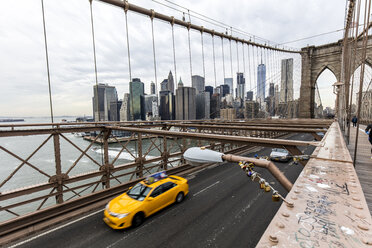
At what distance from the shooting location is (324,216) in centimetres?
93

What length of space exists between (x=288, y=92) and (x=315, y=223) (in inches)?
2546

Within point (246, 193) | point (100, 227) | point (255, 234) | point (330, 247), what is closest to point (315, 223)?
point (330, 247)

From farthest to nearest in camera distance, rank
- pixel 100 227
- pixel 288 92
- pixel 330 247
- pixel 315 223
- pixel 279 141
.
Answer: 1. pixel 288 92
2. pixel 100 227
3. pixel 279 141
4. pixel 315 223
5. pixel 330 247

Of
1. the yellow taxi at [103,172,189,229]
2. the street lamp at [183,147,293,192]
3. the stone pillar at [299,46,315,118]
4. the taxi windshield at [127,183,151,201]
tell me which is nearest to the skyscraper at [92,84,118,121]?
the taxi windshield at [127,183,151,201]

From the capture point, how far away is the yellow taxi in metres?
7.01

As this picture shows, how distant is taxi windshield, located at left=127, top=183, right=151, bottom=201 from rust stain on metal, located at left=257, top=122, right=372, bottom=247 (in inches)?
298

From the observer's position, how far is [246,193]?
10172 millimetres

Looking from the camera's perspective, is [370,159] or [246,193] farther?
[246,193]

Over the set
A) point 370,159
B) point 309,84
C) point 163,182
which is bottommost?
point 163,182

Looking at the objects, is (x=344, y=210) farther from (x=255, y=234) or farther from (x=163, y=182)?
(x=163, y=182)

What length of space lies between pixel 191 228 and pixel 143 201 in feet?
7.47

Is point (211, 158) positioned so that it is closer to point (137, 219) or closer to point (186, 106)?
point (137, 219)

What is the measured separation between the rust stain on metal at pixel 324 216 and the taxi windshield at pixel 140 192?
7575 millimetres

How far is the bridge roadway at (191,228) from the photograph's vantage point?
20.6 feet
